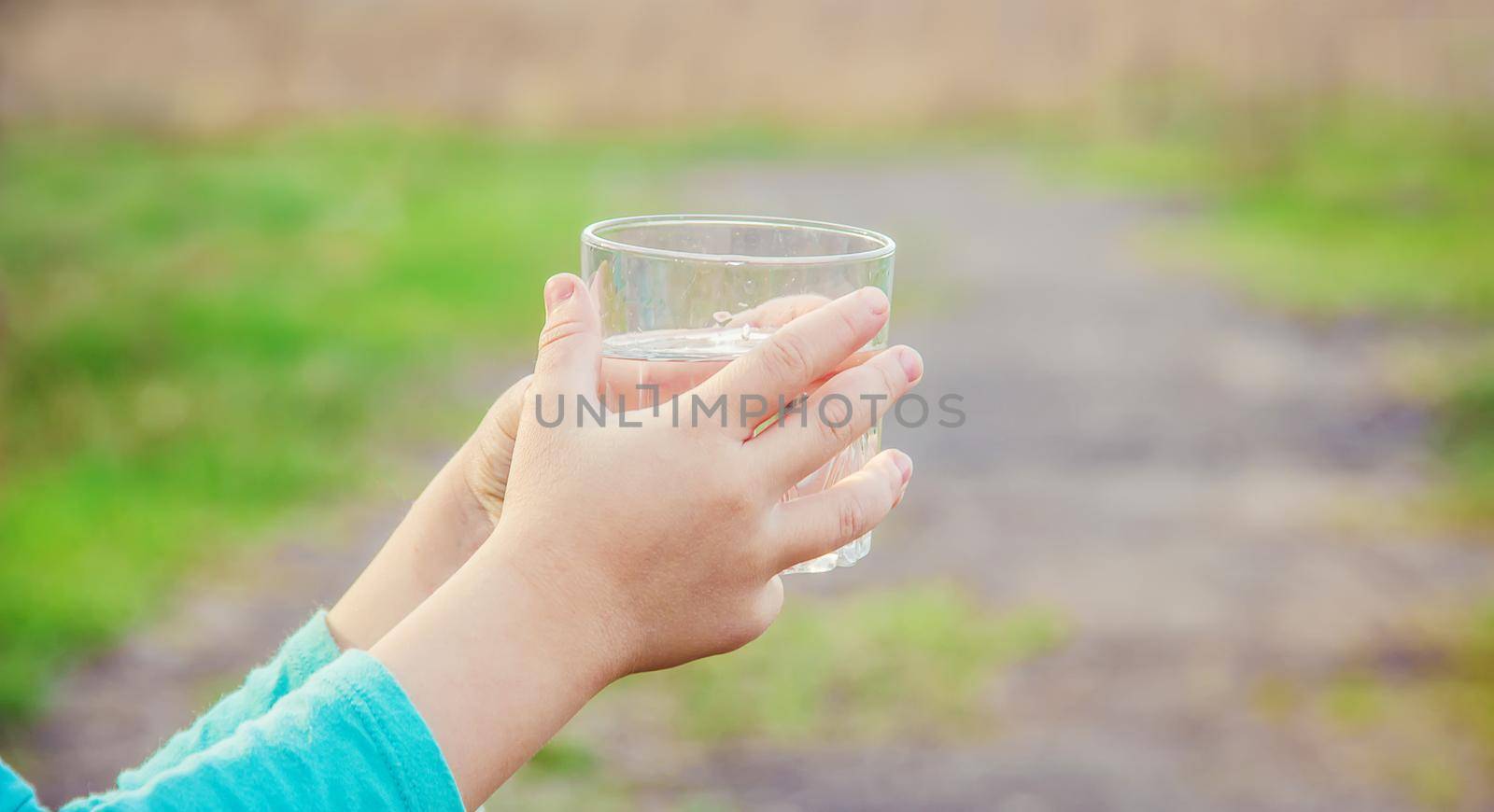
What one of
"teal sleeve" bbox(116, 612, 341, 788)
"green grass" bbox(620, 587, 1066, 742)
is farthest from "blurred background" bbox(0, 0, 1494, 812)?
"teal sleeve" bbox(116, 612, 341, 788)

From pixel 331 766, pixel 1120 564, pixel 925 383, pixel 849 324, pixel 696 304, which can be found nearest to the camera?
pixel 331 766

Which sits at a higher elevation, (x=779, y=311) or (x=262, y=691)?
(x=779, y=311)

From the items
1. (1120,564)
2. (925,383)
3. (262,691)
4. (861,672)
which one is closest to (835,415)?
(262,691)

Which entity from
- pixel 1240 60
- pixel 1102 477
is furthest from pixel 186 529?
pixel 1240 60

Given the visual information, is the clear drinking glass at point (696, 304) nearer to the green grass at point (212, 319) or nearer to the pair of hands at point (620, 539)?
the pair of hands at point (620, 539)

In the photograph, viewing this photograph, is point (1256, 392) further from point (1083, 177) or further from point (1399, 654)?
point (1083, 177)

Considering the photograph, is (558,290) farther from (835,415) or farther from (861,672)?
(861,672)
